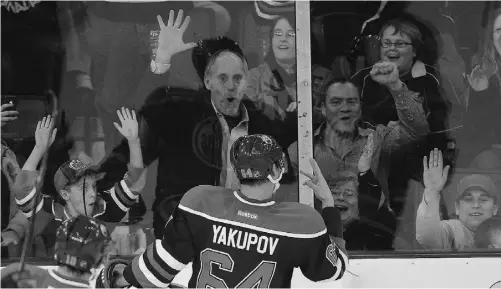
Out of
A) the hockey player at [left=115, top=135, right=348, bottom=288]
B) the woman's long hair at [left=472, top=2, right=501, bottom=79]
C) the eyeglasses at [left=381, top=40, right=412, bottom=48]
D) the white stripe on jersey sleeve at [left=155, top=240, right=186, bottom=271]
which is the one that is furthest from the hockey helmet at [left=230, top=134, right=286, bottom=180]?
the woman's long hair at [left=472, top=2, right=501, bottom=79]

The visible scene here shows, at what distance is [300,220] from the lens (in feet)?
7.06

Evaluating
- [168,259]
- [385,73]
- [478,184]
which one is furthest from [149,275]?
[478,184]

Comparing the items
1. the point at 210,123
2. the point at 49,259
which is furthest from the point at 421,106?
the point at 49,259

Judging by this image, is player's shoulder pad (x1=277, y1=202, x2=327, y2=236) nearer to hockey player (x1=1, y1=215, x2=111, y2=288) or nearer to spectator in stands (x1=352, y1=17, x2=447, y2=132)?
hockey player (x1=1, y1=215, x2=111, y2=288)

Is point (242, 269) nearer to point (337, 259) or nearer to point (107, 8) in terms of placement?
point (337, 259)

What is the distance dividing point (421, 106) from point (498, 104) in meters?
0.41

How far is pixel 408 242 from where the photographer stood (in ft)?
11.3

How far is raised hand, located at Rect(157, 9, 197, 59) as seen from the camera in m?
3.42

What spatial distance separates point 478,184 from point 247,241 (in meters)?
1.83

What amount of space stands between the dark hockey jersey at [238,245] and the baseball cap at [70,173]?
4.13 feet

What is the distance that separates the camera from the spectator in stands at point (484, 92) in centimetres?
348

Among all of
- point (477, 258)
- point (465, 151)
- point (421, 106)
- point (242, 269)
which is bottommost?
point (477, 258)

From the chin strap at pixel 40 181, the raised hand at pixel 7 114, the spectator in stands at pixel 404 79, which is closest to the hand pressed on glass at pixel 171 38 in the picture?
the chin strap at pixel 40 181

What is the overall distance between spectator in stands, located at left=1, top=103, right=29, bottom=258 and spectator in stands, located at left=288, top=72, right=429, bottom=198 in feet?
4.60
